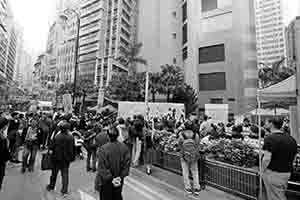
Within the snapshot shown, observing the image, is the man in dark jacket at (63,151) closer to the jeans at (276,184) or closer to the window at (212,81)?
the jeans at (276,184)

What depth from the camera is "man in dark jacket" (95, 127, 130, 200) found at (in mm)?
3052

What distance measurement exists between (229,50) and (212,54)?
2.50 m

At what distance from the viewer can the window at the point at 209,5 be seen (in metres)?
30.1

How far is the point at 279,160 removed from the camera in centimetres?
302

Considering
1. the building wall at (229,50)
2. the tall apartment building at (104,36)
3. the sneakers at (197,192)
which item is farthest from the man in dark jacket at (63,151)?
the tall apartment building at (104,36)

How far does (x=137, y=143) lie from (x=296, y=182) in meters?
4.40

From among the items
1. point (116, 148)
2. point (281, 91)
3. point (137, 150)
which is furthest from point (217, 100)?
point (116, 148)

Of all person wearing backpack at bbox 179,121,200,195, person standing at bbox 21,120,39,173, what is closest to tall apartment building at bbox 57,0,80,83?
person standing at bbox 21,120,39,173

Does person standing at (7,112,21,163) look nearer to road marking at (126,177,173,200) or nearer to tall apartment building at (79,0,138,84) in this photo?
road marking at (126,177,173,200)

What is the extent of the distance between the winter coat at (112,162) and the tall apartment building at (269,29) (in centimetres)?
7678

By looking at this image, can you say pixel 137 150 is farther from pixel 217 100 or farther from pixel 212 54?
pixel 212 54

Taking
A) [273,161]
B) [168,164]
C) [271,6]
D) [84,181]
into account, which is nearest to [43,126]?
[84,181]

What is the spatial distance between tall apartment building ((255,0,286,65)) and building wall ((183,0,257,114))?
46.4 meters

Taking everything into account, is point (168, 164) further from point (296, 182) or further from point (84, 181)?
point (296, 182)
